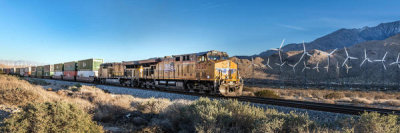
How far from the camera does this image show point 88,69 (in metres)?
36.4

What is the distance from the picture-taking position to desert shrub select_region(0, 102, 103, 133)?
203 inches

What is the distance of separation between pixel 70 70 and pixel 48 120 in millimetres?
41992

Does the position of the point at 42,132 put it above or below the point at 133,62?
below

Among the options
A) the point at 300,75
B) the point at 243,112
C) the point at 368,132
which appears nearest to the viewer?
the point at 368,132

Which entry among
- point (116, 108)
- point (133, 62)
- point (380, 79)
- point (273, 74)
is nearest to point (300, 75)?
point (273, 74)

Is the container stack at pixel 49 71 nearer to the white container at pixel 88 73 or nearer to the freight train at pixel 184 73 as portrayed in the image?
the white container at pixel 88 73

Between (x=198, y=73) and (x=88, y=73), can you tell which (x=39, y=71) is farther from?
(x=198, y=73)

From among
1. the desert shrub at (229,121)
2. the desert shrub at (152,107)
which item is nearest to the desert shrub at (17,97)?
the desert shrub at (152,107)

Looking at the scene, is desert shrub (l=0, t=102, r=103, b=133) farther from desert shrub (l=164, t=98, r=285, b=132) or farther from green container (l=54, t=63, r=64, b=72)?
green container (l=54, t=63, r=64, b=72)

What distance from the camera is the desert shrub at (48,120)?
5168mm

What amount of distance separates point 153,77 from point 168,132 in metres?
15.8

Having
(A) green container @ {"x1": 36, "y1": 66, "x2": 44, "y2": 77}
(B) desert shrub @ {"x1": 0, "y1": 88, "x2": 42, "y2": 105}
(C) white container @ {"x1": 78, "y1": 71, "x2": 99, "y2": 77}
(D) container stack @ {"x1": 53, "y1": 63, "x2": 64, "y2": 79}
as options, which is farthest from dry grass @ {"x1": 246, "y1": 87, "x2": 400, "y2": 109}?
(A) green container @ {"x1": 36, "y1": 66, "x2": 44, "y2": 77}

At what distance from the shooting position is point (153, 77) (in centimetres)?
2291

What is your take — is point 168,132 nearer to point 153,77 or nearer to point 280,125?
point 280,125
